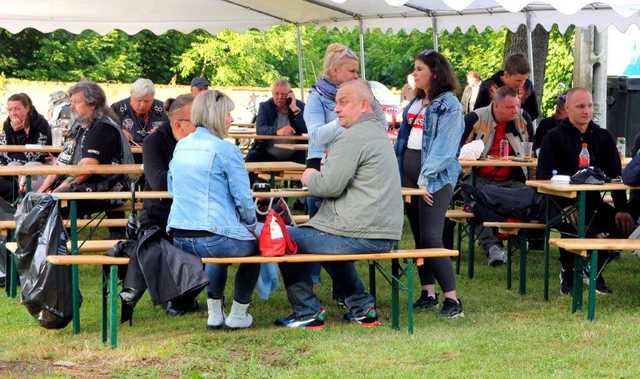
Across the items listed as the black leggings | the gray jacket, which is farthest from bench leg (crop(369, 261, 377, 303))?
the gray jacket

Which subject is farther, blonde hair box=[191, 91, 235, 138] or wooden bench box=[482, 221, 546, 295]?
wooden bench box=[482, 221, 546, 295]

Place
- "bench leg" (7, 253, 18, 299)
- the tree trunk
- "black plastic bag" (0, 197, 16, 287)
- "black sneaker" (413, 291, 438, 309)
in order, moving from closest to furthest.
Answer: "black sneaker" (413, 291, 438, 309) < "bench leg" (7, 253, 18, 299) < "black plastic bag" (0, 197, 16, 287) < the tree trunk

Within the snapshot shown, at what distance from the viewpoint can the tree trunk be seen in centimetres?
1430

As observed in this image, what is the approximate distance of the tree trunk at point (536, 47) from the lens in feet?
46.9

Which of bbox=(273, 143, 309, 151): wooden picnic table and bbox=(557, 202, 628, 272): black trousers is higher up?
bbox=(273, 143, 309, 151): wooden picnic table

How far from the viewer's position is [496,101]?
9148 millimetres

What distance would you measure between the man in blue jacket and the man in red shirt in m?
2.89

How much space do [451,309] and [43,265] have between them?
95.5 inches

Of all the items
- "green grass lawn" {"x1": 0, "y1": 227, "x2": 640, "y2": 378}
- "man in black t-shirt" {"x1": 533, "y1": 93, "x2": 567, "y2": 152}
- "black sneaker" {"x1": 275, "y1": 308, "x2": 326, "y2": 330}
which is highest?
"man in black t-shirt" {"x1": 533, "y1": 93, "x2": 567, "y2": 152}

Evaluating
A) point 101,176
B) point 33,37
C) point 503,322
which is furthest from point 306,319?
point 33,37

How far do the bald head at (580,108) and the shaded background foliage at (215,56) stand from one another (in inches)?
784

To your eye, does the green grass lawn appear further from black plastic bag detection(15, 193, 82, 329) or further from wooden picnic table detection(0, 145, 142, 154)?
wooden picnic table detection(0, 145, 142, 154)

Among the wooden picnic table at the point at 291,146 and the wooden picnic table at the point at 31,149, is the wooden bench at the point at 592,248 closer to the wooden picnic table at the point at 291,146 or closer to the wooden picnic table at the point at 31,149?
the wooden picnic table at the point at 291,146

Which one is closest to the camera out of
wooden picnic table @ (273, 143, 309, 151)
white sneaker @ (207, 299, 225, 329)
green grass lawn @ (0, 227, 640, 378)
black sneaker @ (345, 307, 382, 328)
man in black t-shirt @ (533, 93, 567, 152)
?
green grass lawn @ (0, 227, 640, 378)
